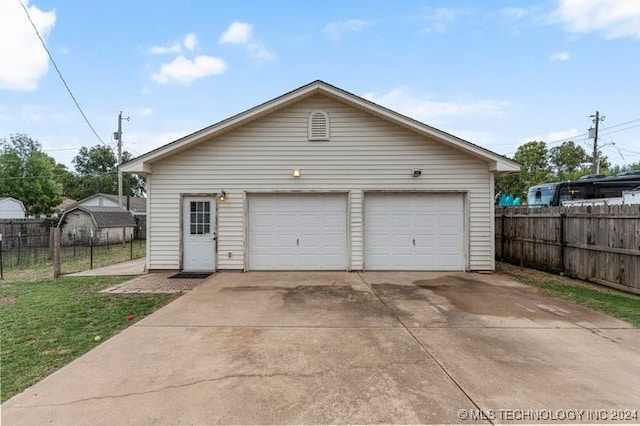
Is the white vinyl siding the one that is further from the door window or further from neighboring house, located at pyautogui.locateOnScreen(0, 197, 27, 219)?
neighboring house, located at pyautogui.locateOnScreen(0, 197, 27, 219)

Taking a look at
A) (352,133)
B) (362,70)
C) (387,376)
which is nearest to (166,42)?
(362,70)

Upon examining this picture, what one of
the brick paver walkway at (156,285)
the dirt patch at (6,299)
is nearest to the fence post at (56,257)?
the dirt patch at (6,299)

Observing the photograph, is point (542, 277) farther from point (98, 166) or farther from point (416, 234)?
point (98, 166)

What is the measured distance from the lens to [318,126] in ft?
28.6

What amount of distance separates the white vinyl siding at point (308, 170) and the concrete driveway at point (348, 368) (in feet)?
11.5

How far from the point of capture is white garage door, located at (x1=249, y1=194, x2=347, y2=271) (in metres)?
8.75

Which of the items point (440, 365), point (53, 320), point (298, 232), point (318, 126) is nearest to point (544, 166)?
point (318, 126)

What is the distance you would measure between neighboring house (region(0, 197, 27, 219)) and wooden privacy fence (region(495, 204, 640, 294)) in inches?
A: 1392

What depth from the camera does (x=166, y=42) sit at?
12.7m

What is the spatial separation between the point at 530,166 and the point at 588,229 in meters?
37.3

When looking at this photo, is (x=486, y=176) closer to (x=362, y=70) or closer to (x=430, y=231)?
(x=430, y=231)

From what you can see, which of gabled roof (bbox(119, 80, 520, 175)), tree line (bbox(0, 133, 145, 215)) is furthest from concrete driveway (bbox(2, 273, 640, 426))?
tree line (bbox(0, 133, 145, 215))

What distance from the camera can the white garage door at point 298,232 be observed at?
28.7ft

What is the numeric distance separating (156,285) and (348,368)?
557 cm
